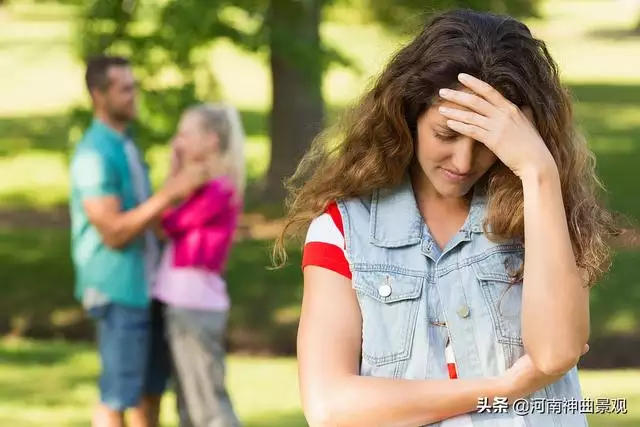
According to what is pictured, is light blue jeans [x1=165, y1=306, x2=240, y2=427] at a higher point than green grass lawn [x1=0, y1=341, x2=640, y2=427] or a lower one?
higher

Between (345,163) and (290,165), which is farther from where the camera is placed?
(290,165)

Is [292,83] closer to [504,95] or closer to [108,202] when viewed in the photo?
[108,202]

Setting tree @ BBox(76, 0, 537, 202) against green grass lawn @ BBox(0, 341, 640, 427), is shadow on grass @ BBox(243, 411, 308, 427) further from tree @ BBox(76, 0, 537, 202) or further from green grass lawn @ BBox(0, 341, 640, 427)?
tree @ BBox(76, 0, 537, 202)

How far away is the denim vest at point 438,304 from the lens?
7.73 ft

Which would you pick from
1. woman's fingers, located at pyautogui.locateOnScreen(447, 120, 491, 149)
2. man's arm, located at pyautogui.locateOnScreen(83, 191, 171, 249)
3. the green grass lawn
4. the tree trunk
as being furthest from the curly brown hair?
the tree trunk

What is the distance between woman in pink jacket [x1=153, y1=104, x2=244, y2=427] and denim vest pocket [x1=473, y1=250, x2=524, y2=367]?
11.9ft

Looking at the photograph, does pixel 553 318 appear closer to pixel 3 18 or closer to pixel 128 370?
pixel 128 370

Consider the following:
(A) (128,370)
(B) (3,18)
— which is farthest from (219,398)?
(B) (3,18)

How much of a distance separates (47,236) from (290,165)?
2.92 metres

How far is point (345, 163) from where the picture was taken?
250cm

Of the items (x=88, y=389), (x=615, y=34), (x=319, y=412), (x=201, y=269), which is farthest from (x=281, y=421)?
(x=615, y=34)

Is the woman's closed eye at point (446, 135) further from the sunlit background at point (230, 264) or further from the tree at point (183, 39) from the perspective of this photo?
the tree at point (183, 39)

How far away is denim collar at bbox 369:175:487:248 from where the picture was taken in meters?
2.42

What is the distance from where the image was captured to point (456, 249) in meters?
2.42
